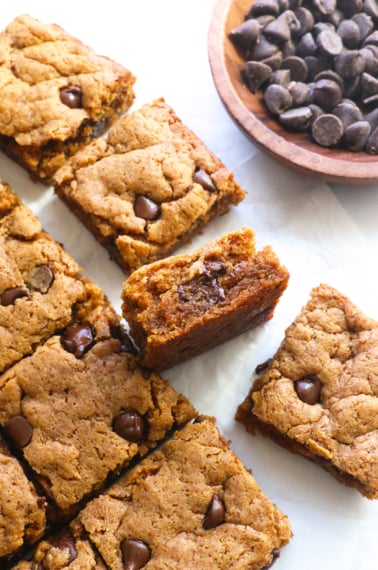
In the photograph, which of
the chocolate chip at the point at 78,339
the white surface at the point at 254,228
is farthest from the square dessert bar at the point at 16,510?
the white surface at the point at 254,228

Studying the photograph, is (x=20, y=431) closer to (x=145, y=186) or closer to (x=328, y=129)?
(x=145, y=186)

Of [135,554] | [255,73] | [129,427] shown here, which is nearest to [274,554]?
[135,554]

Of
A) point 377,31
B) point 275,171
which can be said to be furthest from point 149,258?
point 377,31

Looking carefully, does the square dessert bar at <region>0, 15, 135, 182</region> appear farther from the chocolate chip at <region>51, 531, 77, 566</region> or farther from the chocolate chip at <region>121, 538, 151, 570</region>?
the chocolate chip at <region>121, 538, 151, 570</region>

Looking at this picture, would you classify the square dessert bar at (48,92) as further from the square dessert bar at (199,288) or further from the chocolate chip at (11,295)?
the square dessert bar at (199,288)

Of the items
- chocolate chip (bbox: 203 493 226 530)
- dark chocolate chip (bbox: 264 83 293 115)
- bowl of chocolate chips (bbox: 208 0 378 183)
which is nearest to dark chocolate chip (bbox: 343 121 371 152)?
bowl of chocolate chips (bbox: 208 0 378 183)

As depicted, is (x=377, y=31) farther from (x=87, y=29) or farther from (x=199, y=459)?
(x=199, y=459)

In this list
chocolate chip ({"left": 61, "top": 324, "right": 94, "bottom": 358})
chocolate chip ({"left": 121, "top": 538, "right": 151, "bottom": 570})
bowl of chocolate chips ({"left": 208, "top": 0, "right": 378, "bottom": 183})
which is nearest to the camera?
chocolate chip ({"left": 121, "top": 538, "right": 151, "bottom": 570})

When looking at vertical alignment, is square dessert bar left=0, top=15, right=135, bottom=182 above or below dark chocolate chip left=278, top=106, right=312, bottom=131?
above
